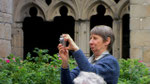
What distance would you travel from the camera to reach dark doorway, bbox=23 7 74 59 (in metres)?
7.13

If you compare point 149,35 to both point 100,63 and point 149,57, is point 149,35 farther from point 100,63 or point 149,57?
point 100,63

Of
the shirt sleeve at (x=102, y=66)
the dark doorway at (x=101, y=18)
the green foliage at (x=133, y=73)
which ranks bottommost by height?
the green foliage at (x=133, y=73)

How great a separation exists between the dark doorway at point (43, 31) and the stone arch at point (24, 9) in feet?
0.38

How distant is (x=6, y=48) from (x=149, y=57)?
231cm

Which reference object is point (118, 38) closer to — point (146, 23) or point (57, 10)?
point (146, 23)

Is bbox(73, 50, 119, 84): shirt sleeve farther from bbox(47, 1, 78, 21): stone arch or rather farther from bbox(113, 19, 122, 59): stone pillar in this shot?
bbox(47, 1, 78, 21): stone arch

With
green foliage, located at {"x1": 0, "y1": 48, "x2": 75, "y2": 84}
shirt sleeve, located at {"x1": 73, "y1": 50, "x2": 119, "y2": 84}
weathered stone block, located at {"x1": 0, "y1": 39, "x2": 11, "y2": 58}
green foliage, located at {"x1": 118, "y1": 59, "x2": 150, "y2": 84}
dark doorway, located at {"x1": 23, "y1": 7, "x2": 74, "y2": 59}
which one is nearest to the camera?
A: shirt sleeve, located at {"x1": 73, "y1": 50, "x2": 119, "y2": 84}

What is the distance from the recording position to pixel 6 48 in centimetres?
536

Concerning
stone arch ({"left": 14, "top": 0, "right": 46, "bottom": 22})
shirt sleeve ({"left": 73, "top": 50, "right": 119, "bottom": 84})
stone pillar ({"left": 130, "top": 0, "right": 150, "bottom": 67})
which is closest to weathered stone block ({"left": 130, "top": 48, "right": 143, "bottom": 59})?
stone pillar ({"left": 130, "top": 0, "right": 150, "bottom": 67})

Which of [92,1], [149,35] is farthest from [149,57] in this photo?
[92,1]

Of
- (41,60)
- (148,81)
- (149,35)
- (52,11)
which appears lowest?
(148,81)

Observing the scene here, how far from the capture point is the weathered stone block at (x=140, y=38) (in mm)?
5598

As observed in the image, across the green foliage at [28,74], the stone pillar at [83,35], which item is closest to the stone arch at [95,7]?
the stone pillar at [83,35]

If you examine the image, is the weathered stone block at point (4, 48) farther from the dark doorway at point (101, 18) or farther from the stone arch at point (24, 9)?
the dark doorway at point (101, 18)
